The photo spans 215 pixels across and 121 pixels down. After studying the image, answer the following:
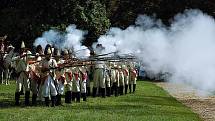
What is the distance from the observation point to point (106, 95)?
86.4 feet

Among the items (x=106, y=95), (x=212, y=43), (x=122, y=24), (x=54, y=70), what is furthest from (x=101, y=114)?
(x=122, y=24)

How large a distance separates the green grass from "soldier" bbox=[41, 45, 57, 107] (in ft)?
1.72

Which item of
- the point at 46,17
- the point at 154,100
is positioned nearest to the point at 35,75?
the point at 154,100

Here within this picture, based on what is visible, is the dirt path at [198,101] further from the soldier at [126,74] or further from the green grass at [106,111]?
the soldier at [126,74]

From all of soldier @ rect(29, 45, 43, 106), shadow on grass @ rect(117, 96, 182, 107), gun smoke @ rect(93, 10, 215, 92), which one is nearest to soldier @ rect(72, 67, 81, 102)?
soldier @ rect(29, 45, 43, 106)

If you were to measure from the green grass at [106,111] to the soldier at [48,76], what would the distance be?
20.7 inches

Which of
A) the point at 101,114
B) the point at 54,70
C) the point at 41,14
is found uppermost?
the point at 41,14

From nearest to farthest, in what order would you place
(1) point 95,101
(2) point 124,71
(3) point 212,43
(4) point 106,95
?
(3) point 212,43
(1) point 95,101
(4) point 106,95
(2) point 124,71

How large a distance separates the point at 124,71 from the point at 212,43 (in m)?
7.71

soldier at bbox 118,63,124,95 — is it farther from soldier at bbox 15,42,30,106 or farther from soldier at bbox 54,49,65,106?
soldier at bbox 15,42,30,106

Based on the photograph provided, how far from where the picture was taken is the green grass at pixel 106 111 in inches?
715

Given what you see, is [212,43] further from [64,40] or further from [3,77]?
[3,77]

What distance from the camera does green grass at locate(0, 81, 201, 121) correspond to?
18156 millimetres

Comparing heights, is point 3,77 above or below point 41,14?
below
